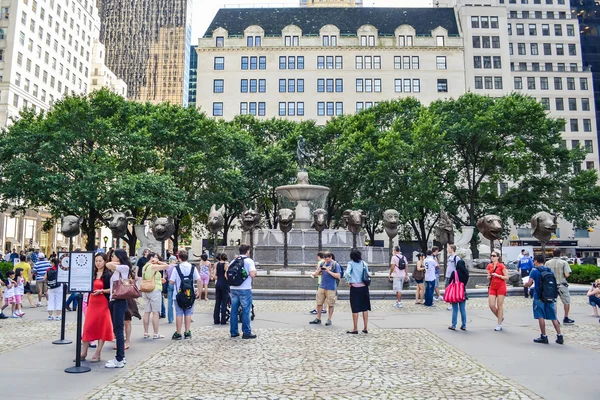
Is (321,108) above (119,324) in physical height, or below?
above

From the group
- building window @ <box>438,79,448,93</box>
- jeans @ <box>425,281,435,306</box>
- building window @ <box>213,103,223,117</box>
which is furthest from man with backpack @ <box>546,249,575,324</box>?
building window @ <box>438,79,448,93</box>

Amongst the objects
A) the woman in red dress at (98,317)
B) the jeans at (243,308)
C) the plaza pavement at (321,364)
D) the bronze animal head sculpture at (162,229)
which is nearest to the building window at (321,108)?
the bronze animal head sculpture at (162,229)

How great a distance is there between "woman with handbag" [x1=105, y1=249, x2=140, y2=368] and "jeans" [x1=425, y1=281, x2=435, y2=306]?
10473 millimetres

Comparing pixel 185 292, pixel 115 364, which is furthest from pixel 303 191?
pixel 115 364

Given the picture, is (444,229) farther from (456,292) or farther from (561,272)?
(456,292)

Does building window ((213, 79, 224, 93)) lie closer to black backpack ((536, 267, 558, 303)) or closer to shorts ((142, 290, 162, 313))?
shorts ((142, 290, 162, 313))

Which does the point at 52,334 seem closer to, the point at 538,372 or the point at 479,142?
the point at 538,372

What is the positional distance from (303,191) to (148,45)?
464 ft

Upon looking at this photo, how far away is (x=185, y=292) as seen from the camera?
32.4 ft

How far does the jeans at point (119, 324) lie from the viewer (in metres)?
7.89

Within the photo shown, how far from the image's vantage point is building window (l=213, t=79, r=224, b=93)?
6875 cm

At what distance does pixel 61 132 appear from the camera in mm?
31156

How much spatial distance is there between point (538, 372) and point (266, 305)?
9799 millimetres

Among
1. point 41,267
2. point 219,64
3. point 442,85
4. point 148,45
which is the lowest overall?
point 41,267
